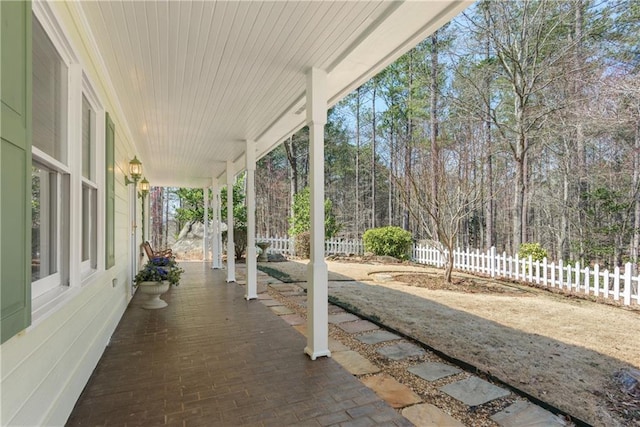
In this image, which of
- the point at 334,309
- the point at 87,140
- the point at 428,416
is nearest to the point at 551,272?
the point at 334,309

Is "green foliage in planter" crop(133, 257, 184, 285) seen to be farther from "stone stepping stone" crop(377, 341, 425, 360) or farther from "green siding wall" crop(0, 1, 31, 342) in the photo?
"green siding wall" crop(0, 1, 31, 342)

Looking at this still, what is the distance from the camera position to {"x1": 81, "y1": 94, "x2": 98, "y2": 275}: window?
109 inches

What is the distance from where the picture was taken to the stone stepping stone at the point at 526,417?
2102 mm

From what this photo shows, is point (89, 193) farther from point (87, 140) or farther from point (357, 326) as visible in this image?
point (357, 326)

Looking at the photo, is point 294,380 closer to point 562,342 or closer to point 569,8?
point 562,342

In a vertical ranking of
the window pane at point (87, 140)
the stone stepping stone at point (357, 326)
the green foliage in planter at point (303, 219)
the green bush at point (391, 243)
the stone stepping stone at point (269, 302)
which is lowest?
the stone stepping stone at point (269, 302)

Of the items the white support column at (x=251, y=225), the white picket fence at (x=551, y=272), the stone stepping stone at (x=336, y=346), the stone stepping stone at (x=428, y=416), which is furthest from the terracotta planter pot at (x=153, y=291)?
the white picket fence at (x=551, y=272)

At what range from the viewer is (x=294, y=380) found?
2713 millimetres

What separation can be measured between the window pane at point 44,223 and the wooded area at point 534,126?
21.1 feet

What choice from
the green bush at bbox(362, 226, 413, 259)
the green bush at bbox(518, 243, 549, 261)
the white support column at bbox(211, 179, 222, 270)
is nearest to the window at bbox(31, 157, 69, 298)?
the white support column at bbox(211, 179, 222, 270)

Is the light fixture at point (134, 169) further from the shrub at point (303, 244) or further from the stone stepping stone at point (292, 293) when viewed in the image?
the shrub at point (303, 244)

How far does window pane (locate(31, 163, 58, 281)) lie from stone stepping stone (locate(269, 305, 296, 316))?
3115 mm

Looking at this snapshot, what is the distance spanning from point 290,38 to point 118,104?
8.31 feet

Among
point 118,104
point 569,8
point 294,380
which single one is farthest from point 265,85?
point 569,8
